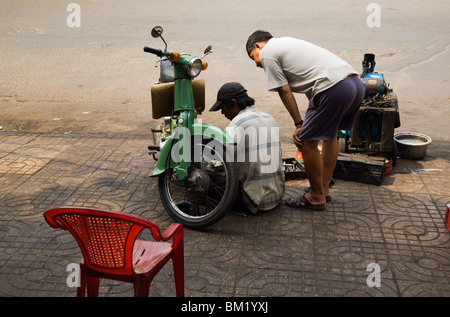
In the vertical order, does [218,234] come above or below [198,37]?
below

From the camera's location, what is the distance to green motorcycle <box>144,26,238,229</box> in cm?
417

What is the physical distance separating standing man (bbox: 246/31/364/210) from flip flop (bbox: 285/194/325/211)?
0.36 m

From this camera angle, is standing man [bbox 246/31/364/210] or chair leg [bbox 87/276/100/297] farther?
standing man [bbox 246/31/364/210]

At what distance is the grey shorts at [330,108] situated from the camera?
13.7 feet

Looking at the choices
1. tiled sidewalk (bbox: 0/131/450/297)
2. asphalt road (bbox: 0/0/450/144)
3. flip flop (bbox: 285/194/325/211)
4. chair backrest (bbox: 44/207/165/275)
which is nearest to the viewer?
chair backrest (bbox: 44/207/165/275)

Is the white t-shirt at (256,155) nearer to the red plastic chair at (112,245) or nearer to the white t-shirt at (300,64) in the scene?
the white t-shirt at (300,64)

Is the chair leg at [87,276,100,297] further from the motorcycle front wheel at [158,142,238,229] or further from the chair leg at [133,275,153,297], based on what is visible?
the motorcycle front wheel at [158,142,238,229]

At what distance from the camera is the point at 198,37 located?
36.8 feet

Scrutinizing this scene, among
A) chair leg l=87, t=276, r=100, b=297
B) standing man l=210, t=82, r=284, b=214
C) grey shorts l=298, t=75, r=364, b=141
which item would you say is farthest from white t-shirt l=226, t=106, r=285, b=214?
chair leg l=87, t=276, r=100, b=297

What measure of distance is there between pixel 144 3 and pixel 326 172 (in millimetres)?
11850

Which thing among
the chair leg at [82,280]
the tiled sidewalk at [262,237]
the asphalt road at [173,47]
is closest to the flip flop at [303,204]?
the tiled sidewalk at [262,237]

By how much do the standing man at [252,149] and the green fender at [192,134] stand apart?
0.60 feet
